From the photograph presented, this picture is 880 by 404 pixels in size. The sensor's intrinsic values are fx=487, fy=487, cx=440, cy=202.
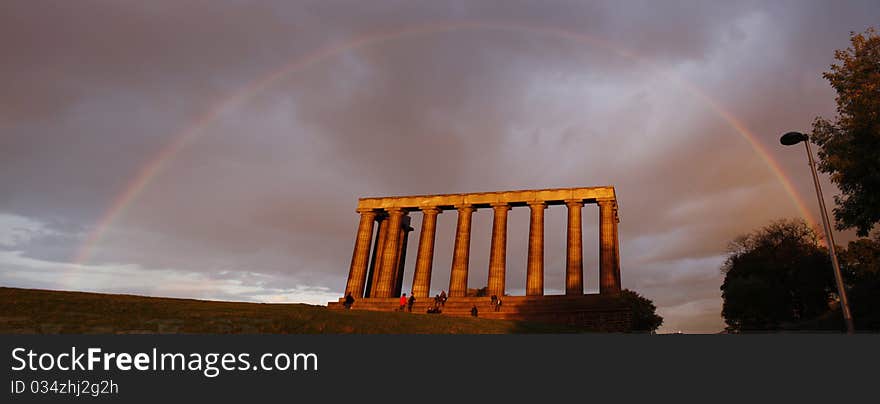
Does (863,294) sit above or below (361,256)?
below

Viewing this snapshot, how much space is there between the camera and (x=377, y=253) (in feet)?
204

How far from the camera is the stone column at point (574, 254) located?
48875 mm

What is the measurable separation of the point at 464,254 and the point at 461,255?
1.22ft

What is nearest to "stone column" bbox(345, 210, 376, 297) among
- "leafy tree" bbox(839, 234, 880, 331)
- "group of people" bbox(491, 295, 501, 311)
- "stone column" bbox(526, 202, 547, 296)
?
"group of people" bbox(491, 295, 501, 311)

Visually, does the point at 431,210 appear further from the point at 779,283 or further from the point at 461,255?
the point at 779,283

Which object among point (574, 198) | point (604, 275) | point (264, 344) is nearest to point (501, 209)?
point (574, 198)

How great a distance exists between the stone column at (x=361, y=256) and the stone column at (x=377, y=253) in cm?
221

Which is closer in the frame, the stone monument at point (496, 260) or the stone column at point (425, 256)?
the stone monument at point (496, 260)

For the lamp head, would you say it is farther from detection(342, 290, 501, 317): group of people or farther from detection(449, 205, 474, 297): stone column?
detection(449, 205, 474, 297): stone column

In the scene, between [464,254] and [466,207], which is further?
[466,207]

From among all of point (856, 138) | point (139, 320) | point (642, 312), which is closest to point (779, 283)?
point (642, 312)

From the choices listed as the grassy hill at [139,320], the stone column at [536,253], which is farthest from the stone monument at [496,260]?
the grassy hill at [139,320]

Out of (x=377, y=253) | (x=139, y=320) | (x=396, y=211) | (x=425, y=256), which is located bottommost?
(x=139, y=320)

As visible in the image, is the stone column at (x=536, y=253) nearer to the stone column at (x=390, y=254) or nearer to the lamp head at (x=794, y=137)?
the stone column at (x=390, y=254)
